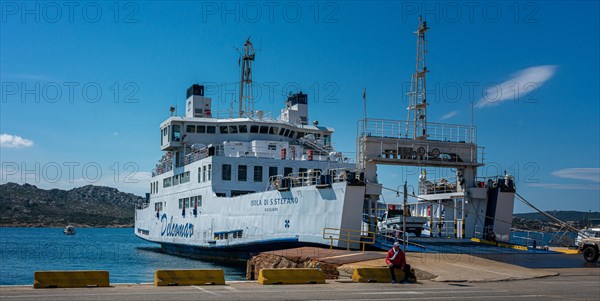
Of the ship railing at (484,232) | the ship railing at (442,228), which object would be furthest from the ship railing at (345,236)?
the ship railing at (442,228)

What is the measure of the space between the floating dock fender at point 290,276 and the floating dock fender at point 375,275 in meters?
1.12

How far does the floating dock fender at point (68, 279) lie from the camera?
46.8ft

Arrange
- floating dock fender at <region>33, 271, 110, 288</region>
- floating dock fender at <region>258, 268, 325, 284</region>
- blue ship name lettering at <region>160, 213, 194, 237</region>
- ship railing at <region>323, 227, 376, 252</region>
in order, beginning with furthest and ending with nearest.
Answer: blue ship name lettering at <region>160, 213, 194, 237</region>, ship railing at <region>323, 227, 376, 252</region>, floating dock fender at <region>258, 268, 325, 284</region>, floating dock fender at <region>33, 271, 110, 288</region>

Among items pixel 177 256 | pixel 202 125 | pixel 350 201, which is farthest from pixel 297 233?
pixel 177 256

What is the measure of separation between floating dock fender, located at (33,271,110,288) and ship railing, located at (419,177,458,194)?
19.6 meters

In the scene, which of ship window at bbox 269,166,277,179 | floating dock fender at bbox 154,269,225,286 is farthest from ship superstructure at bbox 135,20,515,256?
floating dock fender at bbox 154,269,225,286

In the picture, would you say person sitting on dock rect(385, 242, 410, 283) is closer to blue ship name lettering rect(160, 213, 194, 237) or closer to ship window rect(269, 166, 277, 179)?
ship window rect(269, 166, 277, 179)

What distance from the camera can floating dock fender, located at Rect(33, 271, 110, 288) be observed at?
1427cm

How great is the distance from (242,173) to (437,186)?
10.2 m

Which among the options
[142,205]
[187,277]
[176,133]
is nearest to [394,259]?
[187,277]

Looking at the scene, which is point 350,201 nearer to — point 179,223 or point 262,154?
point 262,154

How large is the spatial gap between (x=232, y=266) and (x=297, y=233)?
8.15 meters

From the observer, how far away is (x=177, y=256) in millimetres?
42250

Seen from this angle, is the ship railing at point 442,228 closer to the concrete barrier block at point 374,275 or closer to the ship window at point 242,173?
the ship window at point 242,173
